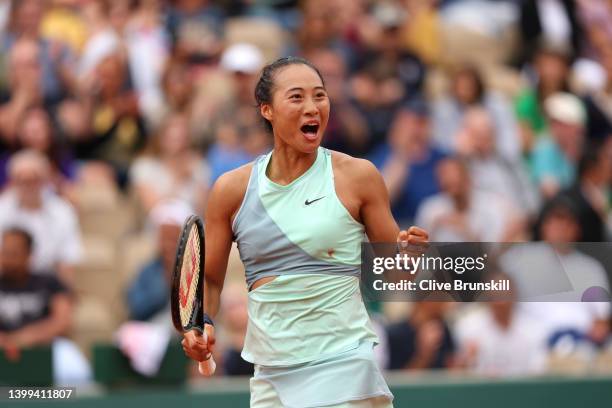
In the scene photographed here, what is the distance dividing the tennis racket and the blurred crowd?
2692 mm

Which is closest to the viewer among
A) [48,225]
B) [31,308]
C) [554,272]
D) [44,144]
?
[554,272]

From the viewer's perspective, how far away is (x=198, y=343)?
483 centimetres

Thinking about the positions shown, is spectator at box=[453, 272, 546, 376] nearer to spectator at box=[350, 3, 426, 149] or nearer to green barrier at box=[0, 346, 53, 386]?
spectator at box=[350, 3, 426, 149]

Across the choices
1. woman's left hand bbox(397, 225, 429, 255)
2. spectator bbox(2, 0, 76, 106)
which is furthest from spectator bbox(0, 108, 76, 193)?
woman's left hand bbox(397, 225, 429, 255)

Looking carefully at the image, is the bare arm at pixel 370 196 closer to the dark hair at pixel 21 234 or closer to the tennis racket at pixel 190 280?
the tennis racket at pixel 190 280

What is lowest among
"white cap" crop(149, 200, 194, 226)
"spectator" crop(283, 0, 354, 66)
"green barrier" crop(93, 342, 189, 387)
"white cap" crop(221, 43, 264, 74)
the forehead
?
"green barrier" crop(93, 342, 189, 387)

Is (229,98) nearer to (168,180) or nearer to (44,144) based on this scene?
(168,180)

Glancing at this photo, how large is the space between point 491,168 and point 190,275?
5.96 meters

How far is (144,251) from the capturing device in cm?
951

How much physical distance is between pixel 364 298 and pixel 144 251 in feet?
14.6

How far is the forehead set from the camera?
4.96 m

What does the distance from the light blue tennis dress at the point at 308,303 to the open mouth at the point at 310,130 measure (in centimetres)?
15

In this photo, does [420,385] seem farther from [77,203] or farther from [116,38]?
[116,38]

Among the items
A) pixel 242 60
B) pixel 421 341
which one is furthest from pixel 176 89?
pixel 421 341
